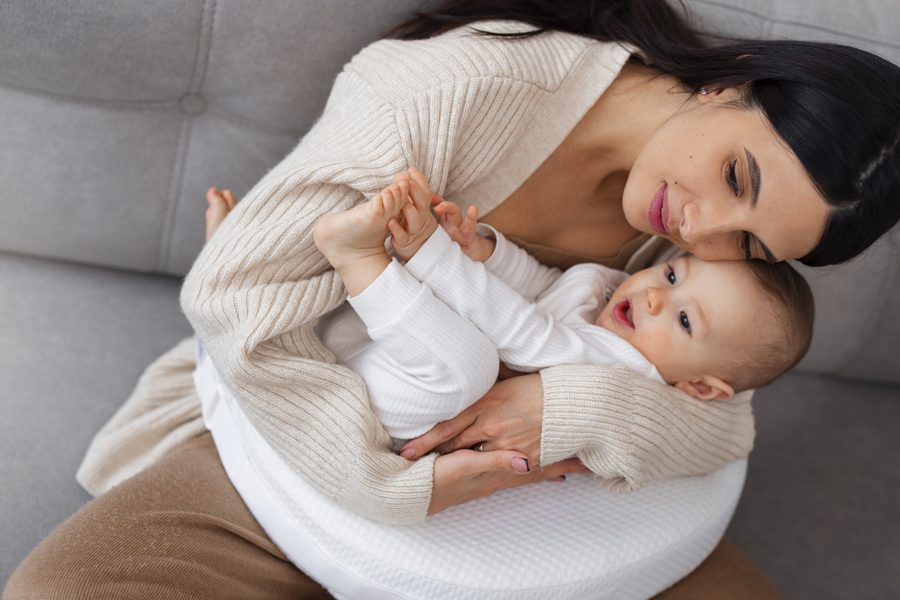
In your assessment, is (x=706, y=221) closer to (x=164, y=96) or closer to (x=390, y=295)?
(x=390, y=295)

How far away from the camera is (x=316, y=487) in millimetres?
1137

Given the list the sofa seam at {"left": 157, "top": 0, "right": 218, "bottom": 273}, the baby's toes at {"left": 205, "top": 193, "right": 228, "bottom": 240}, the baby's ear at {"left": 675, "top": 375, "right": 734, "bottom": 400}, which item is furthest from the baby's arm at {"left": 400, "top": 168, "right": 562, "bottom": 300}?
the sofa seam at {"left": 157, "top": 0, "right": 218, "bottom": 273}

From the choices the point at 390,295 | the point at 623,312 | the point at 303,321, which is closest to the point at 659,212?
the point at 623,312

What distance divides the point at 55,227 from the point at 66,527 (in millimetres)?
601

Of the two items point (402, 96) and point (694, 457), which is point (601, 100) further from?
point (694, 457)

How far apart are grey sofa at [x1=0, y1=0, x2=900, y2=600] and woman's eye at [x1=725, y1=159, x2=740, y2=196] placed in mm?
384

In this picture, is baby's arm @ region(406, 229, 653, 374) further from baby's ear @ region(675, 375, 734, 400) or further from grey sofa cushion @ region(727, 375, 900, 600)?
grey sofa cushion @ region(727, 375, 900, 600)

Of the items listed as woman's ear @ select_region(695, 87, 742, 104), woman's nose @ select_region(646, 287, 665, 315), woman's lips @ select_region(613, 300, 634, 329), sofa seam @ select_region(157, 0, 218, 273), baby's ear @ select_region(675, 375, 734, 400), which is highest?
sofa seam @ select_region(157, 0, 218, 273)

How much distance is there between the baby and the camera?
106 centimetres

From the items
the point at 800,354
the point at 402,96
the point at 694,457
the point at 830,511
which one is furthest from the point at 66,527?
the point at 830,511

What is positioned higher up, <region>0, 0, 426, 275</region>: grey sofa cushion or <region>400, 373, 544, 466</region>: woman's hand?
<region>0, 0, 426, 275</region>: grey sofa cushion

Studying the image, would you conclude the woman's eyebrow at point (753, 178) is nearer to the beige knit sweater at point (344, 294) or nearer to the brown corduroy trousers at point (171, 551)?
the beige knit sweater at point (344, 294)

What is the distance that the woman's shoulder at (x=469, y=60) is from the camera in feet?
3.83

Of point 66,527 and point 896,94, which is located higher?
point 66,527
